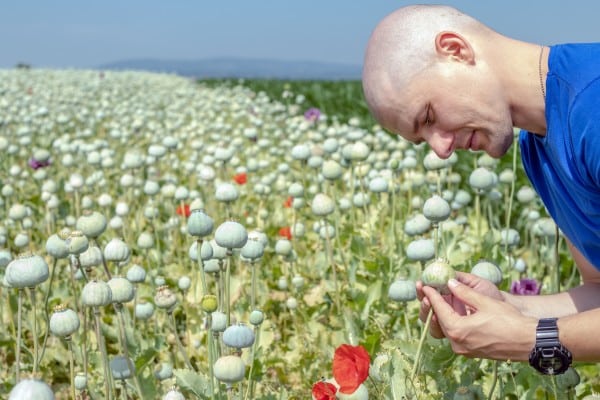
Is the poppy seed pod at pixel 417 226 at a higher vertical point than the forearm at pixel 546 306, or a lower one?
higher

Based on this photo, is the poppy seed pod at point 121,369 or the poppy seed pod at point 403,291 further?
the poppy seed pod at point 403,291

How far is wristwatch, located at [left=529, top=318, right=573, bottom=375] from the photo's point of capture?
65.5 inches

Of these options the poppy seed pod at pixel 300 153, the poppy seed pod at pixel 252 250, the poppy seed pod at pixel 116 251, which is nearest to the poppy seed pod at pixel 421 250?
the poppy seed pod at pixel 252 250

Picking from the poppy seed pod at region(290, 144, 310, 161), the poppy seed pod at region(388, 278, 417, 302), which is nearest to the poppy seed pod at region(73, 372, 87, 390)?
the poppy seed pod at region(388, 278, 417, 302)

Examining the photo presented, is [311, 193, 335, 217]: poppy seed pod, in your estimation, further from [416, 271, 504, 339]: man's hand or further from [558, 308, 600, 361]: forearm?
[558, 308, 600, 361]: forearm

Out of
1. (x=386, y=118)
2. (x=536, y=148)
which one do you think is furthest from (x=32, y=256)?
(x=536, y=148)

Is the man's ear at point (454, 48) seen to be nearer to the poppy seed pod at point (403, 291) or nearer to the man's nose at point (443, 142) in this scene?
the man's nose at point (443, 142)

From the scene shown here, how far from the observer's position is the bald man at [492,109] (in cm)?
167

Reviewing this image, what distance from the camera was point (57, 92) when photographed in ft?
39.5

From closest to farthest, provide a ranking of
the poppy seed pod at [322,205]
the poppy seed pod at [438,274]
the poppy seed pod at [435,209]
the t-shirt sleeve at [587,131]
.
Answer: the t-shirt sleeve at [587,131] → the poppy seed pod at [438,274] → the poppy seed pod at [435,209] → the poppy seed pod at [322,205]

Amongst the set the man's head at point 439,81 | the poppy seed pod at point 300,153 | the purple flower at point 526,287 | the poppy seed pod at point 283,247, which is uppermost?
the man's head at point 439,81

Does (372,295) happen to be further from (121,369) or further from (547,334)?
(547,334)

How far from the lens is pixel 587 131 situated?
5.21 ft

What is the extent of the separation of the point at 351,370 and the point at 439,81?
2.03 ft
